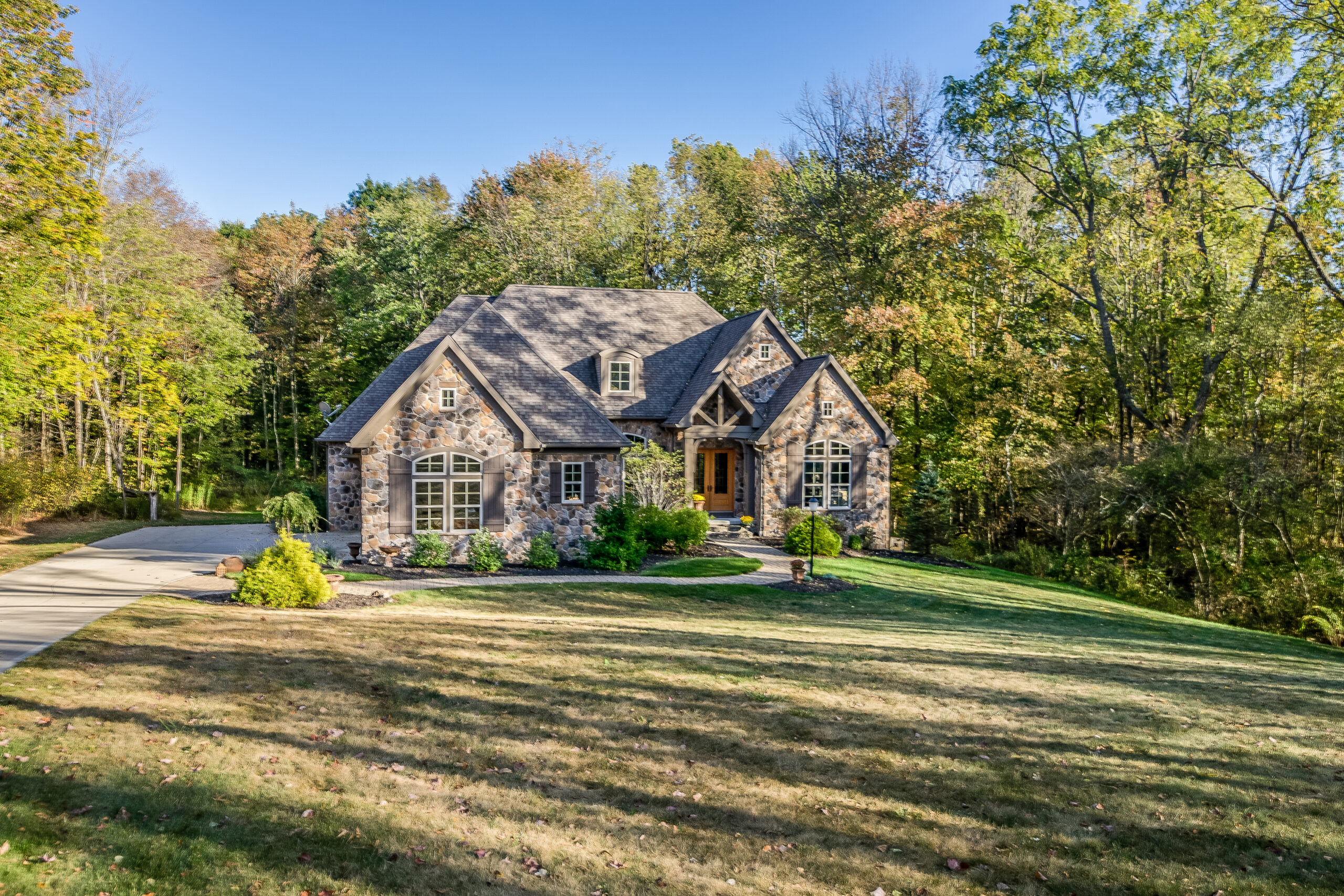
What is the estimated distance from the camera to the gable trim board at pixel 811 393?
24906 mm

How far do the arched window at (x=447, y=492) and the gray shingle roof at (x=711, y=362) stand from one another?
7.68m

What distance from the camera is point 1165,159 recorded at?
25953 millimetres

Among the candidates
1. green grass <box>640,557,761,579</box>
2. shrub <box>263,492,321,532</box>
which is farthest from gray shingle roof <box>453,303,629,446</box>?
shrub <box>263,492,321,532</box>

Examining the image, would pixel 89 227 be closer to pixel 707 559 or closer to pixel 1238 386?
pixel 707 559

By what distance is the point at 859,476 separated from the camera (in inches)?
1012

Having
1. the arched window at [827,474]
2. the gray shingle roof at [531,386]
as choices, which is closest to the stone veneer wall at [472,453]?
the gray shingle roof at [531,386]

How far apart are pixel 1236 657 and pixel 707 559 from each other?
11.2 m

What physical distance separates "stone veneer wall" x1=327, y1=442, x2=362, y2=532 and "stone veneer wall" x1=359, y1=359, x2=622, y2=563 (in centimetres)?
539

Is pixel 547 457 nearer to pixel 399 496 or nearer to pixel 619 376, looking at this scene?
pixel 399 496

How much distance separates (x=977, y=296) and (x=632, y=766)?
28039 mm

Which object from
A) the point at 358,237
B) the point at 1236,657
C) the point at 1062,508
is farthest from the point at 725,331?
the point at 358,237

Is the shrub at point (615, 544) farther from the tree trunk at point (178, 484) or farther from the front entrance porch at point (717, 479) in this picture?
the tree trunk at point (178, 484)

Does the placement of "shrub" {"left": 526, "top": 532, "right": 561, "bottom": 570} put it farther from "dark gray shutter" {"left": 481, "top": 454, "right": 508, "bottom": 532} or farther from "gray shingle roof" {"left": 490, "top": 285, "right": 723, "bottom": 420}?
"gray shingle roof" {"left": 490, "top": 285, "right": 723, "bottom": 420}

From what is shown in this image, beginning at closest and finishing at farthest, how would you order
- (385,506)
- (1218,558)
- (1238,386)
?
1. (385,506)
2. (1218,558)
3. (1238,386)
